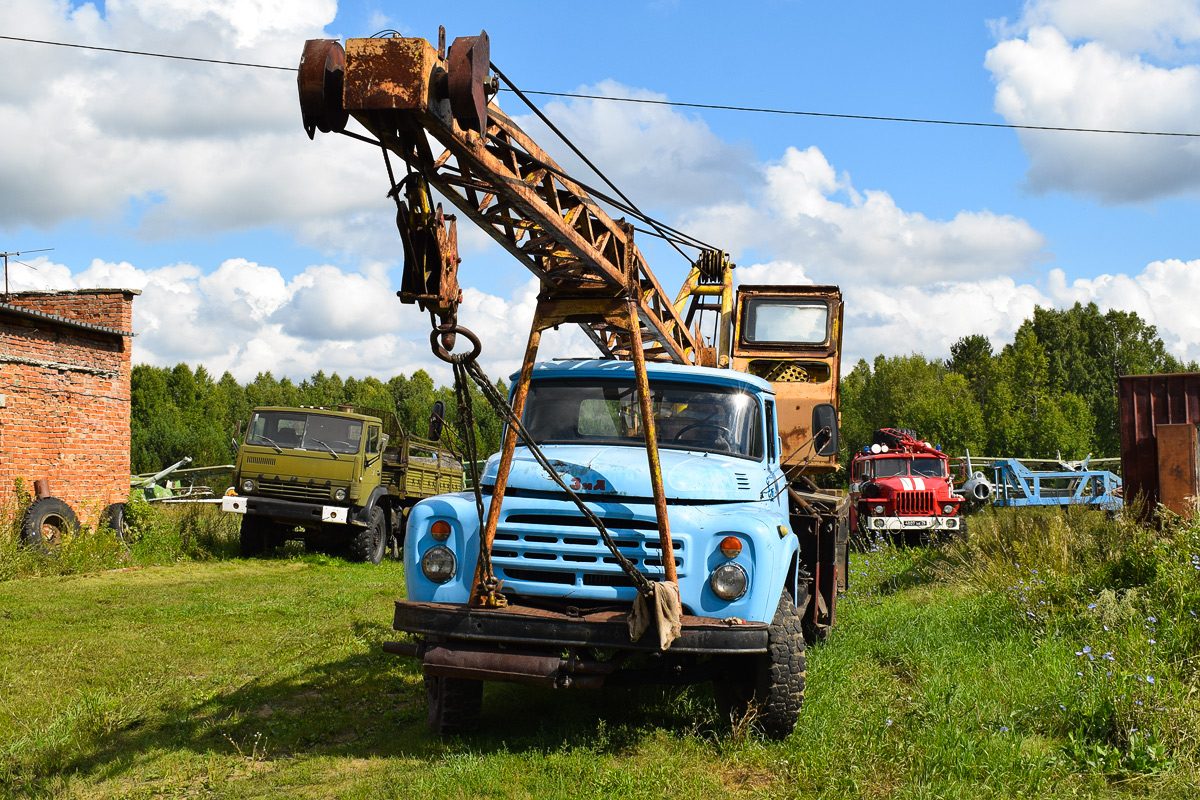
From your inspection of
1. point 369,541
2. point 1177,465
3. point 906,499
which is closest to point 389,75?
point 1177,465

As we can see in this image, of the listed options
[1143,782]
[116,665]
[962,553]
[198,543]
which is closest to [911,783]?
[1143,782]

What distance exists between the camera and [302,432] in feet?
51.7

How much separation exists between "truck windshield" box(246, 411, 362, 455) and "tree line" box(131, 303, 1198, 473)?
2179 centimetres

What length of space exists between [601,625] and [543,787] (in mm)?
820

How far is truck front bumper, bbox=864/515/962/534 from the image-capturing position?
58.2ft

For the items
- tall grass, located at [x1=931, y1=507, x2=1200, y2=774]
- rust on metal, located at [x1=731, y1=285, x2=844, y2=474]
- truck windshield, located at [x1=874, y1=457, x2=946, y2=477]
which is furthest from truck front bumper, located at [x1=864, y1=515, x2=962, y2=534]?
→ rust on metal, located at [x1=731, y1=285, x2=844, y2=474]

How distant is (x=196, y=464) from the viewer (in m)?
55.4

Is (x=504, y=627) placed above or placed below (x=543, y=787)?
above

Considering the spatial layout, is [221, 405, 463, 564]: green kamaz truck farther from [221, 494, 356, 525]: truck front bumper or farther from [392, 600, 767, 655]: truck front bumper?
[392, 600, 767, 655]: truck front bumper

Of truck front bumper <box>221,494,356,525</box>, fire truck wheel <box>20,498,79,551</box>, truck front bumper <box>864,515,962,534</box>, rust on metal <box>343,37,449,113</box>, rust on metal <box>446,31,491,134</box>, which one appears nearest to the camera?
rust on metal <box>343,37,449,113</box>

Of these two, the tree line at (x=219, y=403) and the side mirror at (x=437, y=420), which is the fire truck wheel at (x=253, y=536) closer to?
the side mirror at (x=437, y=420)

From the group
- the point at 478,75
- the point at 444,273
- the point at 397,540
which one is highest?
the point at 478,75

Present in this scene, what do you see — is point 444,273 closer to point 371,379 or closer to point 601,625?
point 601,625

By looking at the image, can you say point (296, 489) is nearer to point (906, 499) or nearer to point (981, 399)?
point (906, 499)
